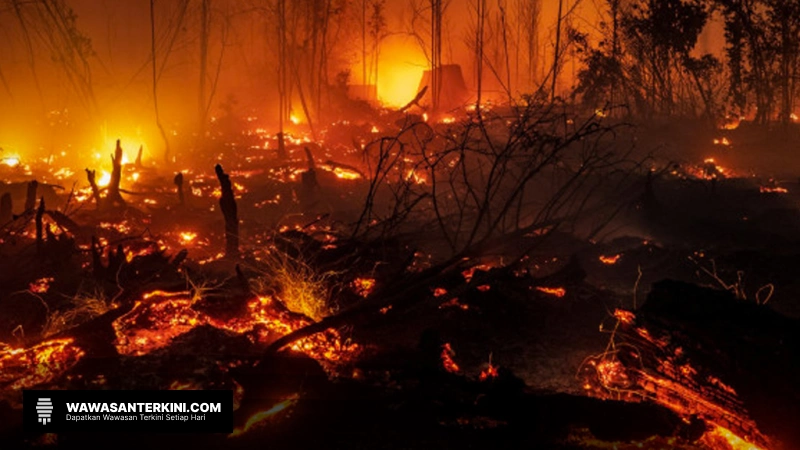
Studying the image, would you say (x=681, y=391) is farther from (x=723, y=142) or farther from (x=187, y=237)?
(x=723, y=142)

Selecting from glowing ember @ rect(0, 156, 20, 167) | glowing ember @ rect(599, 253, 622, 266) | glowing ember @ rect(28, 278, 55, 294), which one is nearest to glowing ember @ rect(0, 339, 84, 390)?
glowing ember @ rect(28, 278, 55, 294)

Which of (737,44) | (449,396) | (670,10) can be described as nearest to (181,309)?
(449,396)

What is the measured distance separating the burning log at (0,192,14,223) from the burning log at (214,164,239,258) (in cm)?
490

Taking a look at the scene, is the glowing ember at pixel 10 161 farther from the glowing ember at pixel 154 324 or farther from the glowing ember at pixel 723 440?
the glowing ember at pixel 723 440

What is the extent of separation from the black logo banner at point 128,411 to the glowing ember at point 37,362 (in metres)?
0.49

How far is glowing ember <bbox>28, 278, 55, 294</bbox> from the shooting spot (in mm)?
6613

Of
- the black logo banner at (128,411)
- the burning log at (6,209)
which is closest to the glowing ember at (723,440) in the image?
the black logo banner at (128,411)

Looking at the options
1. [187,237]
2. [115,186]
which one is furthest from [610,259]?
[115,186]

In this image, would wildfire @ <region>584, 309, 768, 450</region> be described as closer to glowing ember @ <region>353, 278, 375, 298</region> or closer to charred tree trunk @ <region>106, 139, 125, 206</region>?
glowing ember @ <region>353, 278, 375, 298</region>

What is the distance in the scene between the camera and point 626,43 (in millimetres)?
19812

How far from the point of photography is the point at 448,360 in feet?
15.0

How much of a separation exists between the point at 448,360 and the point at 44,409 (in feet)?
9.92

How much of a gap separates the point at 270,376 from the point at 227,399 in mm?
397

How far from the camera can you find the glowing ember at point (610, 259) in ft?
28.0
